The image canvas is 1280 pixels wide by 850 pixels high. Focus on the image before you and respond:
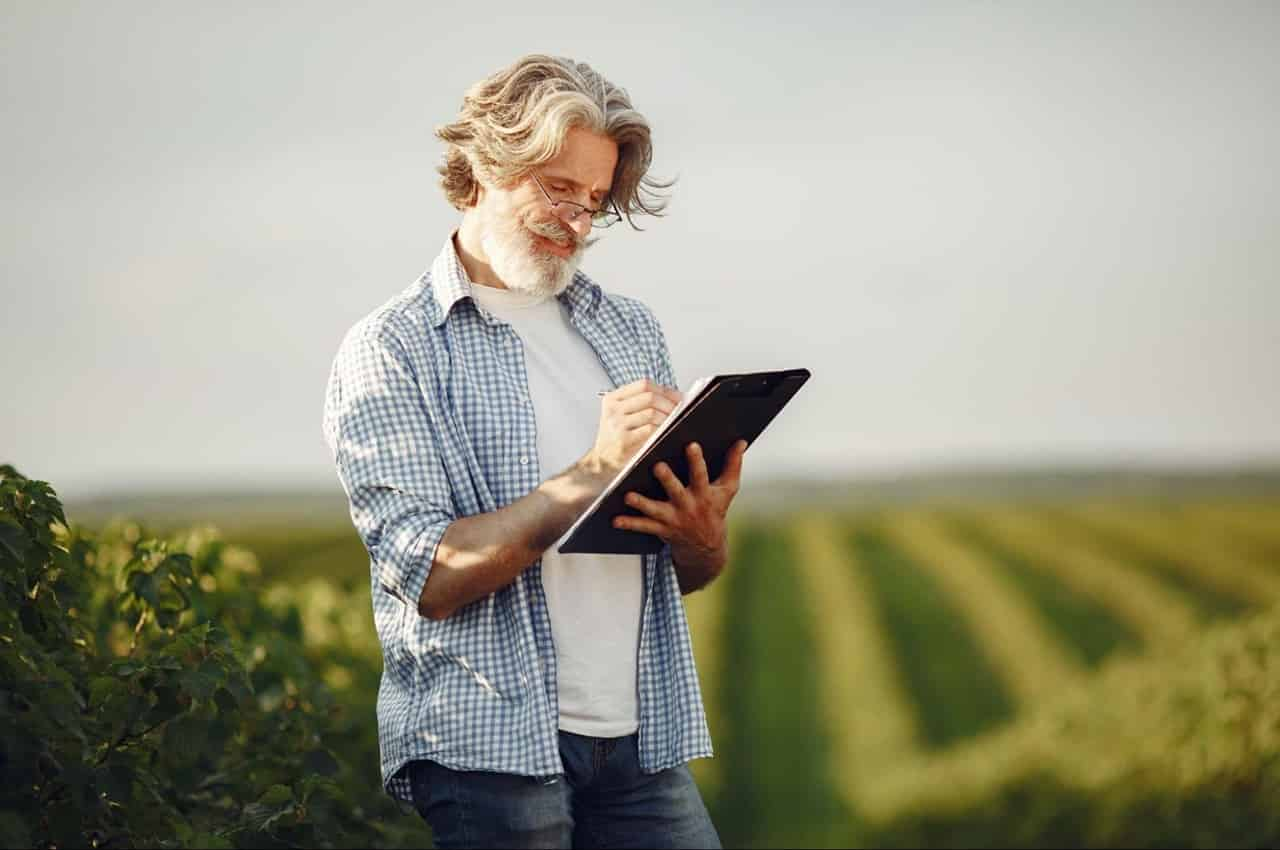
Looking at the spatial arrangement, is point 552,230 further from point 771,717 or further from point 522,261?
point 771,717

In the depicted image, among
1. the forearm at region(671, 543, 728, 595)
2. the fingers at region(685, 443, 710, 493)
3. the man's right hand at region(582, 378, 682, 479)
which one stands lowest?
the forearm at region(671, 543, 728, 595)

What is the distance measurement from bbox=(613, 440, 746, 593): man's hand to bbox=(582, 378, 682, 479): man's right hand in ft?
0.18

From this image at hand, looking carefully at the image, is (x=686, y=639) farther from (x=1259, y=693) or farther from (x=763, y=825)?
(x=763, y=825)

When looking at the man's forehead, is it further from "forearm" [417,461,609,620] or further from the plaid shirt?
"forearm" [417,461,609,620]

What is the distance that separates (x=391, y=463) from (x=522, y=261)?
1.39ft

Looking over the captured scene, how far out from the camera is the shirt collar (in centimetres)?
230

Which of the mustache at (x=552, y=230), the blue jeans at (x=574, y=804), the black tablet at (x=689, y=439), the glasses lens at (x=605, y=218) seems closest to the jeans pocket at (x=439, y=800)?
the blue jeans at (x=574, y=804)

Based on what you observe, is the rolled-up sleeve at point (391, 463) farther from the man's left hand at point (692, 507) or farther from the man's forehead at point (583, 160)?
the man's forehead at point (583, 160)

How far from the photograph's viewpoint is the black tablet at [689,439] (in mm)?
1995

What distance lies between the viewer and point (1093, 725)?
5.64 metres

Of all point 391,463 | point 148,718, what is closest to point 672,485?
point 391,463

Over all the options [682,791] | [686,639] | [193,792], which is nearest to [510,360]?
[686,639]

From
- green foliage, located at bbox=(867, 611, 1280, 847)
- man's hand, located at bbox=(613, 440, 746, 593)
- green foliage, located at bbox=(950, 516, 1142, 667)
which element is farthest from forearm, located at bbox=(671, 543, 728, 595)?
green foliage, located at bbox=(950, 516, 1142, 667)

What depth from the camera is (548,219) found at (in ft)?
7.62
